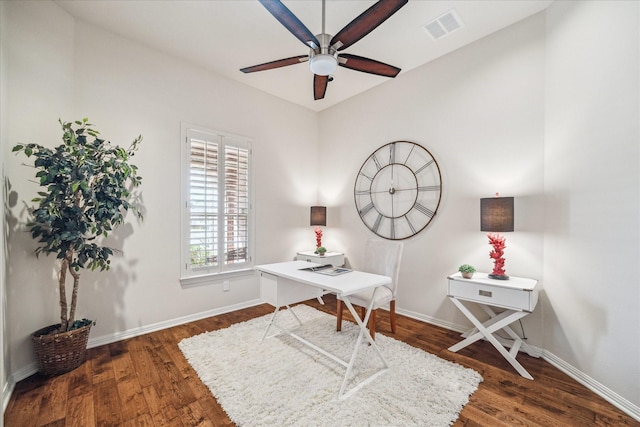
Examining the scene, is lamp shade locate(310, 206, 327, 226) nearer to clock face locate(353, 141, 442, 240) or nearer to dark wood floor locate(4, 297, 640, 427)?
clock face locate(353, 141, 442, 240)

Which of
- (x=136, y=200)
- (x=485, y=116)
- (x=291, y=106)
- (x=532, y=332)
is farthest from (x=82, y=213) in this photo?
(x=532, y=332)

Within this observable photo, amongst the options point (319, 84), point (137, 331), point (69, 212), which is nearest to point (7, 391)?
point (137, 331)

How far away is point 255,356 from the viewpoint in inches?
95.3

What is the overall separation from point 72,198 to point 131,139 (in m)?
0.98

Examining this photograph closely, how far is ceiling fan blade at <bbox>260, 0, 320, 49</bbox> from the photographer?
165cm

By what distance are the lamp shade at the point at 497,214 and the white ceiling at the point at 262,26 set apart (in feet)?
5.62

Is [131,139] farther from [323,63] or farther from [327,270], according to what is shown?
[327,270]

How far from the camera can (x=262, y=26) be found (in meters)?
2.63

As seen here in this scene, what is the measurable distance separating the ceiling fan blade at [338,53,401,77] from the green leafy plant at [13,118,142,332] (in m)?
2.07

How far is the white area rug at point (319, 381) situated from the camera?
170cm

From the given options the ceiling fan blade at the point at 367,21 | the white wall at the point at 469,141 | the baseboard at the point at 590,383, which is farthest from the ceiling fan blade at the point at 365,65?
the baseboard at the point at 590,383

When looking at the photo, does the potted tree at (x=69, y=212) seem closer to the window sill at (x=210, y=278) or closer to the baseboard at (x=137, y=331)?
the baseboard at (x=137, y=331)

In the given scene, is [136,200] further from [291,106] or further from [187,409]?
[291,106]

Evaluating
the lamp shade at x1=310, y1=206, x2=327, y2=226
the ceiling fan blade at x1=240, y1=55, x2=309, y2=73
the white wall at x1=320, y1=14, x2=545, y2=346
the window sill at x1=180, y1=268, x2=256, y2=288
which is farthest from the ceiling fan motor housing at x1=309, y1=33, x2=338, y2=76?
the window sill at x1=180, y1=268, x2=256, y2=288
